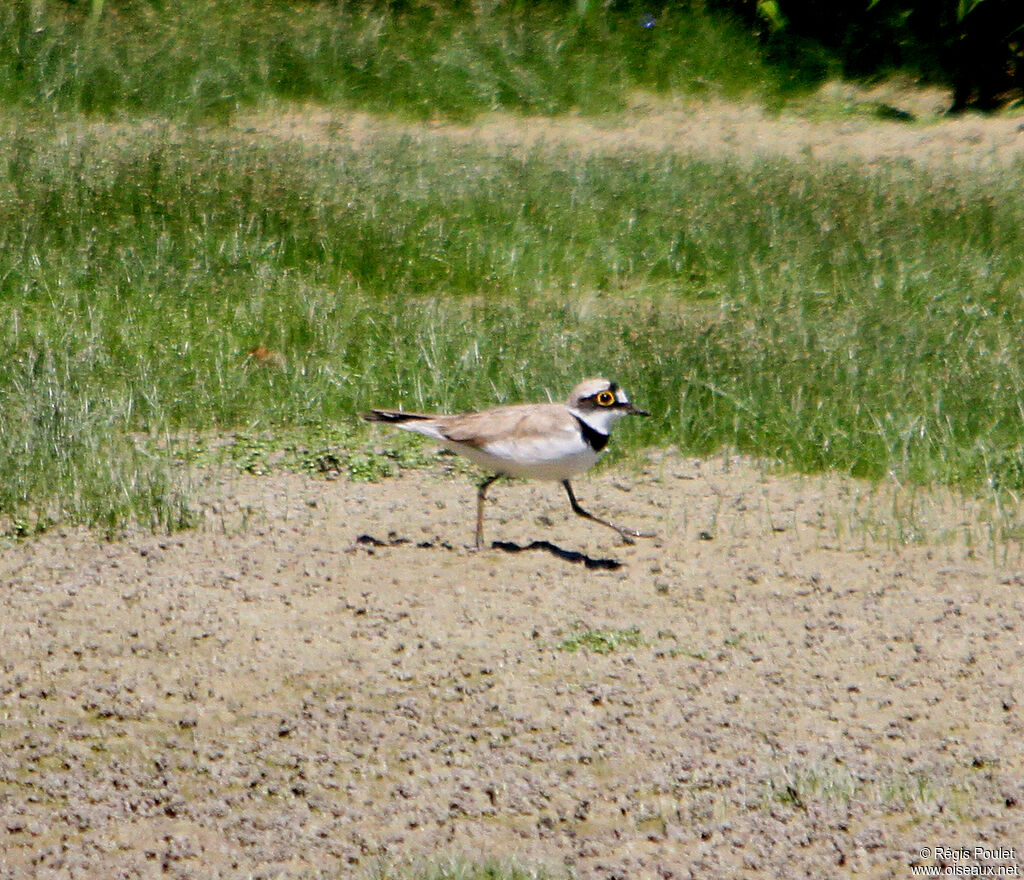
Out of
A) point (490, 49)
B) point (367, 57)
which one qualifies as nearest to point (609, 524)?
point (367, 57)

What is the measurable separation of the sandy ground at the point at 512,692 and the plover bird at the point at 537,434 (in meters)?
0.37

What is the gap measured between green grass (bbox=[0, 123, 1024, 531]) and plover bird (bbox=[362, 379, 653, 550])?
122cm

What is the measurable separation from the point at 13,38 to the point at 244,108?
2.68 meters

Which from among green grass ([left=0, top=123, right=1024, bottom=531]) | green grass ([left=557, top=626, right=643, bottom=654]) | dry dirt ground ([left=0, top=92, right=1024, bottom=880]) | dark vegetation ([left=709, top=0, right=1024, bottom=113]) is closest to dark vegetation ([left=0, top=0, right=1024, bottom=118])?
dark vegetation ([left=709, top=0, right=1024, bottom=113])

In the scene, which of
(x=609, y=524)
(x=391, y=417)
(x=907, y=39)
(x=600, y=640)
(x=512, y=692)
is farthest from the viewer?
(x=907, y=39)

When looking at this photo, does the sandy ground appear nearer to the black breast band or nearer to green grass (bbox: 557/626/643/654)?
green grass (bbox: 557/626/643/654)

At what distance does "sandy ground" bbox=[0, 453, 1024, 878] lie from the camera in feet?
13.5

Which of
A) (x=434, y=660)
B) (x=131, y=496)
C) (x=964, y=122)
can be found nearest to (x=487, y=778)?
(x=434, y=660)

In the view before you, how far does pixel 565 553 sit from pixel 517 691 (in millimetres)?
1414

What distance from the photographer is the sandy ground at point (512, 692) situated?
4.12 metres

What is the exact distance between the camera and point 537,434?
6.19 m

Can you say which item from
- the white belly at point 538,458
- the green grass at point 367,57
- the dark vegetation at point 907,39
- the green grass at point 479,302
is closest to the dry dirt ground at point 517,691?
the white belly at point 538,458

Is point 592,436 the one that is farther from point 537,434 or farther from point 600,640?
point 600,640

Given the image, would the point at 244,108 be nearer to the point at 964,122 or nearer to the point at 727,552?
the point at 964,122
